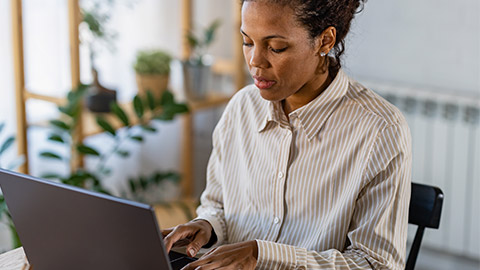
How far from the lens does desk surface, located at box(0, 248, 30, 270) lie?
1255 millimetres

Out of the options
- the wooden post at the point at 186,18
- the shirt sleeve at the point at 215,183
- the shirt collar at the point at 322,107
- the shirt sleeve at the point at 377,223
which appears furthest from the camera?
the wooden post at the point at 186,18

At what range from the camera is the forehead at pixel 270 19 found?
1246 mm

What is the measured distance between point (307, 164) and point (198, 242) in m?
0.26

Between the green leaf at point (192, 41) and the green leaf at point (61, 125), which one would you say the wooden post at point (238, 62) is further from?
the green leaf at point (61, 125)

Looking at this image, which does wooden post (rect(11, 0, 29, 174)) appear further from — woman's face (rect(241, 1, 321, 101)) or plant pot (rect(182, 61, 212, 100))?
woman's face (rect(241, 1, 321, 101))

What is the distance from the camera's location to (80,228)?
1.02 metres

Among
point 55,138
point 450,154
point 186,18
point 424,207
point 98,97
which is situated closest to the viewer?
point 424,207

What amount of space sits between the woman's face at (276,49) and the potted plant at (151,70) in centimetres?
151

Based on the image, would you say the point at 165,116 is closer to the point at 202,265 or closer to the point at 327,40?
the point at 327,40

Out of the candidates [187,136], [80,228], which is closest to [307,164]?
[80,228]

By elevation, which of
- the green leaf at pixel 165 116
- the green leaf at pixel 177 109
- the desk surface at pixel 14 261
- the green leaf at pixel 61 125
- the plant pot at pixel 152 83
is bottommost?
the desk surface at pixel 14 261

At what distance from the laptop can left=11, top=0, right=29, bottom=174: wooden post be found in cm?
142

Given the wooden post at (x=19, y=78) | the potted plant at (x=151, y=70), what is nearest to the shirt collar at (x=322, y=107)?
the wooden post at (x=19, y=78)

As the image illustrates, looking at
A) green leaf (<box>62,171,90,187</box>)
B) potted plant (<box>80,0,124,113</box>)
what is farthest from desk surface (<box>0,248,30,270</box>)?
potted plant (<box>80,0,124,113</box>)
